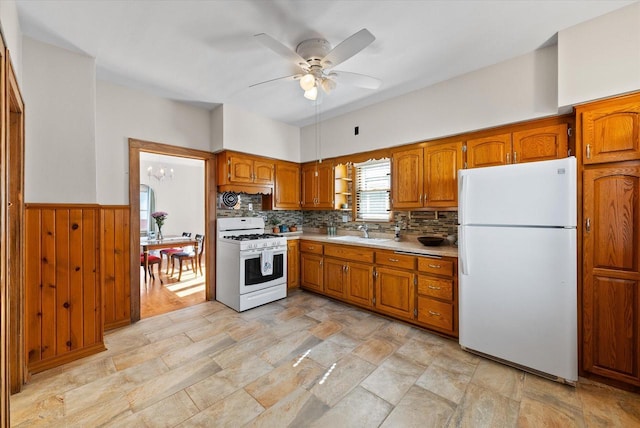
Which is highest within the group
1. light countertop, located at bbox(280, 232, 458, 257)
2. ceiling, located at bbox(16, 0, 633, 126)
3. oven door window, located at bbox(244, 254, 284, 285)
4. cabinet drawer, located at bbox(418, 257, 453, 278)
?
ceiling, located at bbox(16, 0, 633, 126)

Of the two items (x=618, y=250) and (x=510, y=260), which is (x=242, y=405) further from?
(x=618, y=250)

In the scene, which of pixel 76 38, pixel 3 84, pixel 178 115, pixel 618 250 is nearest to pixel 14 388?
pixel 3 84

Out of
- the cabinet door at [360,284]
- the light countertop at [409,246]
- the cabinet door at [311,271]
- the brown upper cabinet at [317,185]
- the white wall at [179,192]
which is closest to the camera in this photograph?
the light countertop at [409,246]

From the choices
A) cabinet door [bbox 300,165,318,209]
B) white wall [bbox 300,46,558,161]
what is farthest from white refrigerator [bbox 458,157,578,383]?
cabinet door [bbox 300,165,318,209]

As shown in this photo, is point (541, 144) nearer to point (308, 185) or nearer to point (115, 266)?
point (308, 185)

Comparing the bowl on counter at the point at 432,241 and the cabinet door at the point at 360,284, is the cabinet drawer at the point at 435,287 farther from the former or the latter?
the cabinet door at the point at 360,284

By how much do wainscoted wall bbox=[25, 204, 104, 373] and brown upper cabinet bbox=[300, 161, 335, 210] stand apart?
9.29 ft

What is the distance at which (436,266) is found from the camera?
2.74 m

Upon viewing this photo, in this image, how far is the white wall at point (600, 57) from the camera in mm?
1896

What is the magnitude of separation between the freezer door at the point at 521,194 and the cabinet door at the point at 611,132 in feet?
0.84

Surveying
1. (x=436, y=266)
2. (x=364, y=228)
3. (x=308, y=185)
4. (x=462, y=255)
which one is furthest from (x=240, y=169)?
(x=462, y=255)

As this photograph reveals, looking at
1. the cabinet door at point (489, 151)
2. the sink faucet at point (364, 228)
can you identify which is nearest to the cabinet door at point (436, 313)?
the sink faucet at point (364, 228)

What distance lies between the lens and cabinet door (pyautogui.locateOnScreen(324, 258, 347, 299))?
3629mm

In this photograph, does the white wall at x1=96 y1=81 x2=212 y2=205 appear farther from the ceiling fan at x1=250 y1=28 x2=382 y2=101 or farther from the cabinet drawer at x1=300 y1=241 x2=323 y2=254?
the cabinet drawer at x1=300 y1=241 x2=323 y2=254
